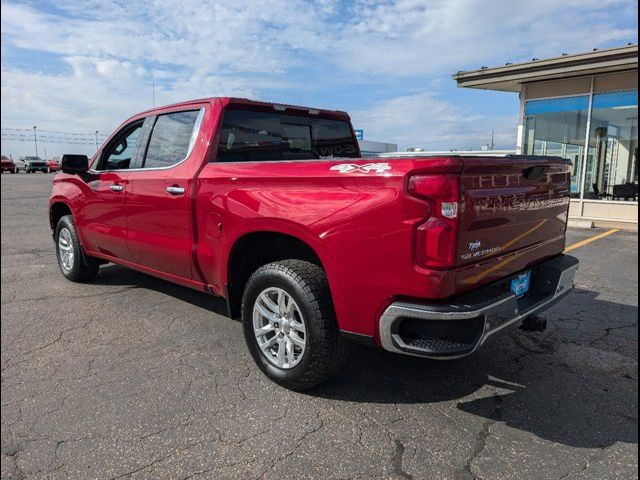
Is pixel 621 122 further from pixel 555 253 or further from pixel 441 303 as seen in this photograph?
pixel 441 303

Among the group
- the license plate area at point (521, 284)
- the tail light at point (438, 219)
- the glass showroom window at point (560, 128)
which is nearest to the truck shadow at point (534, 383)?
the license plate area at point (521, 284)

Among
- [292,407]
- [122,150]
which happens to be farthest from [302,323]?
[122,150]

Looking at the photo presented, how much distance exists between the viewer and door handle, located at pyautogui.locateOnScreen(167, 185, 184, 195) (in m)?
3.74

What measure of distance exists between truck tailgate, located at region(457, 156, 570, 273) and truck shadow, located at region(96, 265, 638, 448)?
56 cm

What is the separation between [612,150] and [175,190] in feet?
37.8

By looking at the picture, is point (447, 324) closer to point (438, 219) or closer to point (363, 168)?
point (438, 219)

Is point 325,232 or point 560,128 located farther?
point 560,128

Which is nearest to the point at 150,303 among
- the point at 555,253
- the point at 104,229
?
the point at 104,229

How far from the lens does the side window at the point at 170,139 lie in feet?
12.9

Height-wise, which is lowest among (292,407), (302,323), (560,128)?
(292,407)

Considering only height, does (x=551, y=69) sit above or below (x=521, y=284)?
above

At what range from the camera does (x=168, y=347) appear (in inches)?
148

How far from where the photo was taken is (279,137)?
4223 millimetres

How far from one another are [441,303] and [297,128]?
2.45m
